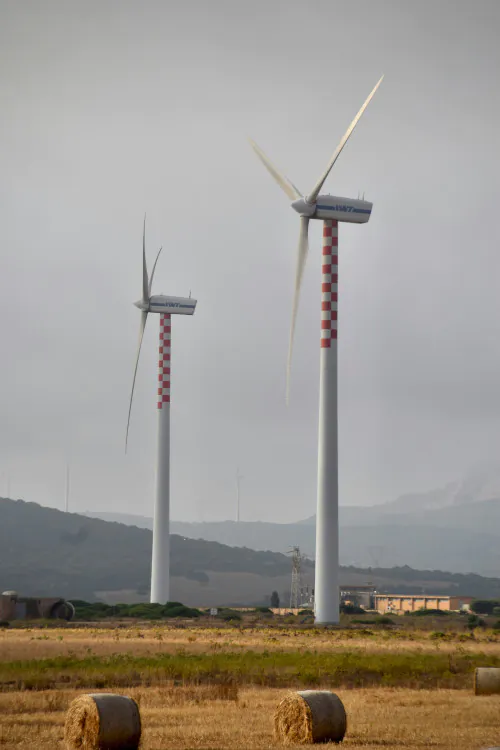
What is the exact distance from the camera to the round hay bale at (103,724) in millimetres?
31906

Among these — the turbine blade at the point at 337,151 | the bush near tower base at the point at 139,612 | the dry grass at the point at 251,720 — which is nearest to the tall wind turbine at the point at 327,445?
the turbine blade at the point at 337,151

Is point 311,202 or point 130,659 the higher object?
point 311,202

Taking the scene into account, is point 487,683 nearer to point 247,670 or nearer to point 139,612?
point 247,670

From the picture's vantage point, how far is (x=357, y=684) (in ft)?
168

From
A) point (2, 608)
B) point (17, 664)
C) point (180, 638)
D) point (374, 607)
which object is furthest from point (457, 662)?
point (374, 607)

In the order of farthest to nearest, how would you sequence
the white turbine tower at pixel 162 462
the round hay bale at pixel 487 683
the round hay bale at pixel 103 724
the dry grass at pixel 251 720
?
the white turbine tower at pixel 162 462, the round hay bale at pixel 487 683, the dry grass at pixel 251 720, the round hay bale at pixel 103 724

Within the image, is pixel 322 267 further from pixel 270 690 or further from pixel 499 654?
pixel 270 690

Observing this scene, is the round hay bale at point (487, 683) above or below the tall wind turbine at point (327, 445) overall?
below

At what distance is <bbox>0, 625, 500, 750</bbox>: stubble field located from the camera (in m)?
34.2

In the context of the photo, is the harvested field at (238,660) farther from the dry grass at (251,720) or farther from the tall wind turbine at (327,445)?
the tall wind turbine at (327,445)

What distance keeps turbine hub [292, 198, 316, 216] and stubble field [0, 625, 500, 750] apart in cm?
3742

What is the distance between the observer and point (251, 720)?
37.4 m

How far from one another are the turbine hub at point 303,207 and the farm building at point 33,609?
42.4m

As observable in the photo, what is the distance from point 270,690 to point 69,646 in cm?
2822
